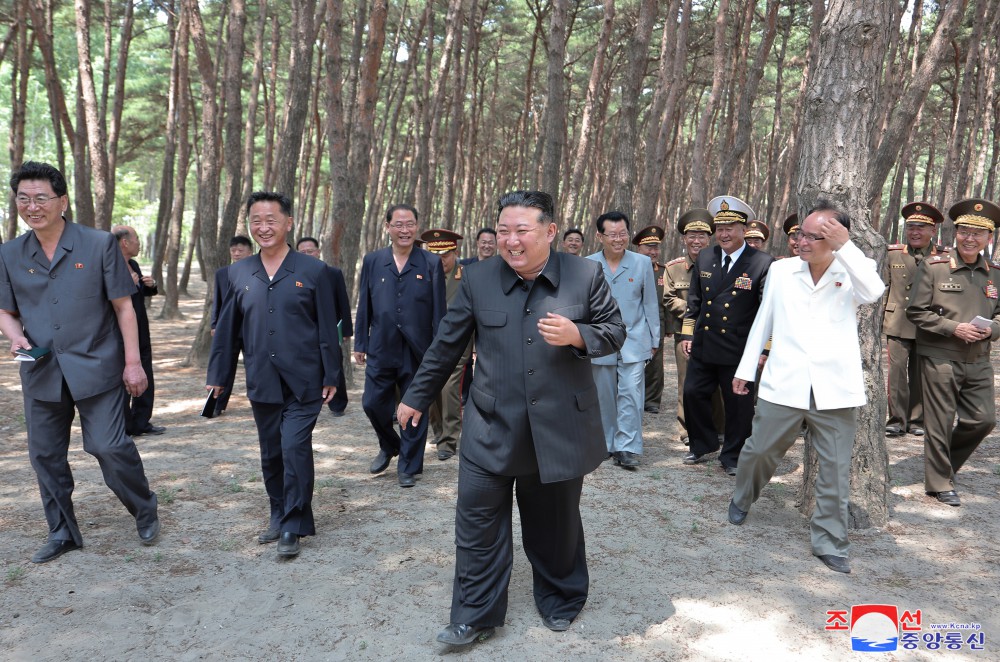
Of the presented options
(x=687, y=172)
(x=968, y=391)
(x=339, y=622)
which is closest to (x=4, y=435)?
(x=339, y=622)

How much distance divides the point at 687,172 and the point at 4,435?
2907 centimetres

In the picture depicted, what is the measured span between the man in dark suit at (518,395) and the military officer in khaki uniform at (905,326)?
554cm

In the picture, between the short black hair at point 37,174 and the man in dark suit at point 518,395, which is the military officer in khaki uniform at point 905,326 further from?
the short black hair at point 37,174

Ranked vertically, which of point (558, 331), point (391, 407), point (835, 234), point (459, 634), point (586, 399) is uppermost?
point (835, 234)

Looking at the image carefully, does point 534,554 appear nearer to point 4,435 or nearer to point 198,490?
point 198,490

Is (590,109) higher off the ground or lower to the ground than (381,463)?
higher

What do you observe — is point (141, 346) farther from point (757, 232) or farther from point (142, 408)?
point (757, 232)

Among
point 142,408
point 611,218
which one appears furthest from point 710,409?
point 142,408

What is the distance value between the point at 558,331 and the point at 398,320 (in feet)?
10.0

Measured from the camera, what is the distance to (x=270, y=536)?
4414 mm

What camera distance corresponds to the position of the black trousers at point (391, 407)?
570 centimetres

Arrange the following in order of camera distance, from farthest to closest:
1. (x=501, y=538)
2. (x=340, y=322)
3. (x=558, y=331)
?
(x=340, y=322) → (x=501, y=538) → (x=558, y=331)

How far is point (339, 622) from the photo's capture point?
3.46 meters

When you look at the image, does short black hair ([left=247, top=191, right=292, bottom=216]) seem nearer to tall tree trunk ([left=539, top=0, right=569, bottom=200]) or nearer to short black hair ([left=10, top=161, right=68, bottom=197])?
short black hair ([left=10, top=161, right=68, bottom=197])
